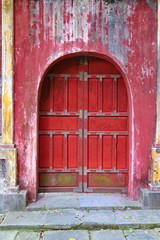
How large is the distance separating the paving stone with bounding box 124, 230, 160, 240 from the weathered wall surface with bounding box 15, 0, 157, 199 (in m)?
1.02

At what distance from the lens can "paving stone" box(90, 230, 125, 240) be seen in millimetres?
3455

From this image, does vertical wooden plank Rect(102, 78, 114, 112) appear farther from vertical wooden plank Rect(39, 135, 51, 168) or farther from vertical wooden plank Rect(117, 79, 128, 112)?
vertical wooden plank Rect(39, 135, 51, 168)

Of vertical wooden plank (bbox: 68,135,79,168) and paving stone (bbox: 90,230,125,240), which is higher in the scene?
vertical wooden plank (bbox: 68,135,79,168)

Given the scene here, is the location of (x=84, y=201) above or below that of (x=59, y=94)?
below

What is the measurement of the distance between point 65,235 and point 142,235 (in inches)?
45.5

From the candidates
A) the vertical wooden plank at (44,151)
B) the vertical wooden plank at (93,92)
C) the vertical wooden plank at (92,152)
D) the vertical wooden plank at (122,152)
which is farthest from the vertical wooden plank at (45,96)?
the vertical wooden plank at (122,152)

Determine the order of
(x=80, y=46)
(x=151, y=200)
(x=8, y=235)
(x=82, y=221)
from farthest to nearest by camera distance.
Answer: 1. (x=80, y=46)
2. (x=151, y=200)
3. (x=82, y=221)
4. (x=8, y=235)

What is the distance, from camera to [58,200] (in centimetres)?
A: 442

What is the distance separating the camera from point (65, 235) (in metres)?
3.53

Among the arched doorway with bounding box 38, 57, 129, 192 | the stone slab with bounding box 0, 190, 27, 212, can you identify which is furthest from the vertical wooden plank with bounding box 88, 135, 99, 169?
the stone slab with bounding box 0, 190, 27, 212

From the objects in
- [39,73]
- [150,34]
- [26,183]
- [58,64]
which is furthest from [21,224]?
[150,34]

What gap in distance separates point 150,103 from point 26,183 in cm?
275

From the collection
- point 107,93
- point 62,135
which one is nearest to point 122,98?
point 107,93

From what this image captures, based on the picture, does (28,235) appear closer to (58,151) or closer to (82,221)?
(82,221)
